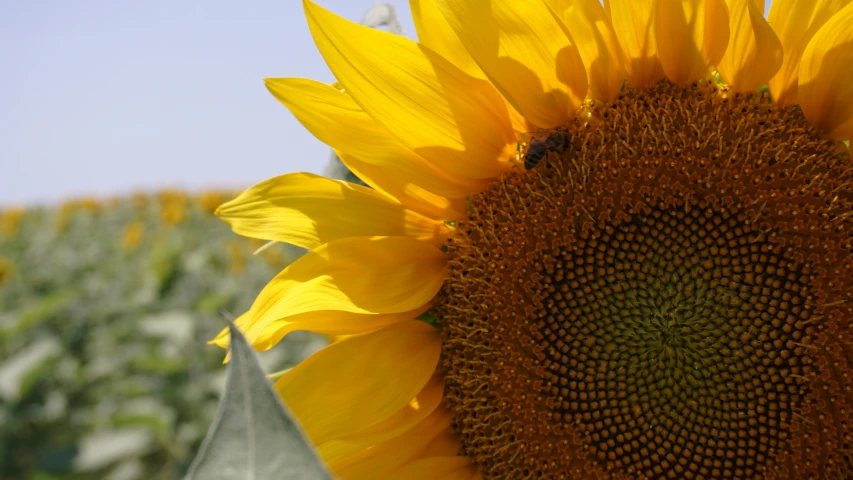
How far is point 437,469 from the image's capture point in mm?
1593

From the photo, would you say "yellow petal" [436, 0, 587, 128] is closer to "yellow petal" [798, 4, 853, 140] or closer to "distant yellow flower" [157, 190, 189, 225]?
"yellow petal" [798, 4, 853, 140]

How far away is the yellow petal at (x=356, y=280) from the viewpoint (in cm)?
149

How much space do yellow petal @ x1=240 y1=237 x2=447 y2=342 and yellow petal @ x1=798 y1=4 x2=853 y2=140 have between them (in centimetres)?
78

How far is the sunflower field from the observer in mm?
5668

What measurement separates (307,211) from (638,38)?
2.41ft

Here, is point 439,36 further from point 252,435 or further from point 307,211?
point 252,435

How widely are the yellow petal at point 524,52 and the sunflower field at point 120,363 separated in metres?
2.92

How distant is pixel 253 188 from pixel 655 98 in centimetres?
83

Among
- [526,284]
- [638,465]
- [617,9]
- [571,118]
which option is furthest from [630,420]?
[617,9]

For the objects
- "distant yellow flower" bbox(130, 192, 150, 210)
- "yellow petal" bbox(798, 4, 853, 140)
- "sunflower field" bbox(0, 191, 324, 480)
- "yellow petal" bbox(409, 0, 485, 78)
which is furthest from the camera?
"distant yellow flower" bbox(130, 192, 150, 210)

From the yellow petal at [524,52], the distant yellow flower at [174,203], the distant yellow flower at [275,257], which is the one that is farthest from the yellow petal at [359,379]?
the distant yellow flower at [174,203]

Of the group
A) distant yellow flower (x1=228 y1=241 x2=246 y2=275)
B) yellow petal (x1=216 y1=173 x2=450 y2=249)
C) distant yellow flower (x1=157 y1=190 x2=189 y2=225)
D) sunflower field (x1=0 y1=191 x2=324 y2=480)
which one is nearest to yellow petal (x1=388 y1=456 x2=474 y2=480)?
yellow petal (x1=216 y1=173 x2=450 y2=249)

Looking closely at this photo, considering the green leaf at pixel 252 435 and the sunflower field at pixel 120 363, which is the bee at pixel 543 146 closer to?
the green leaf at pixel 252 435

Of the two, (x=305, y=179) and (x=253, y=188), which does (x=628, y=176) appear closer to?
(x=305, y=179)
